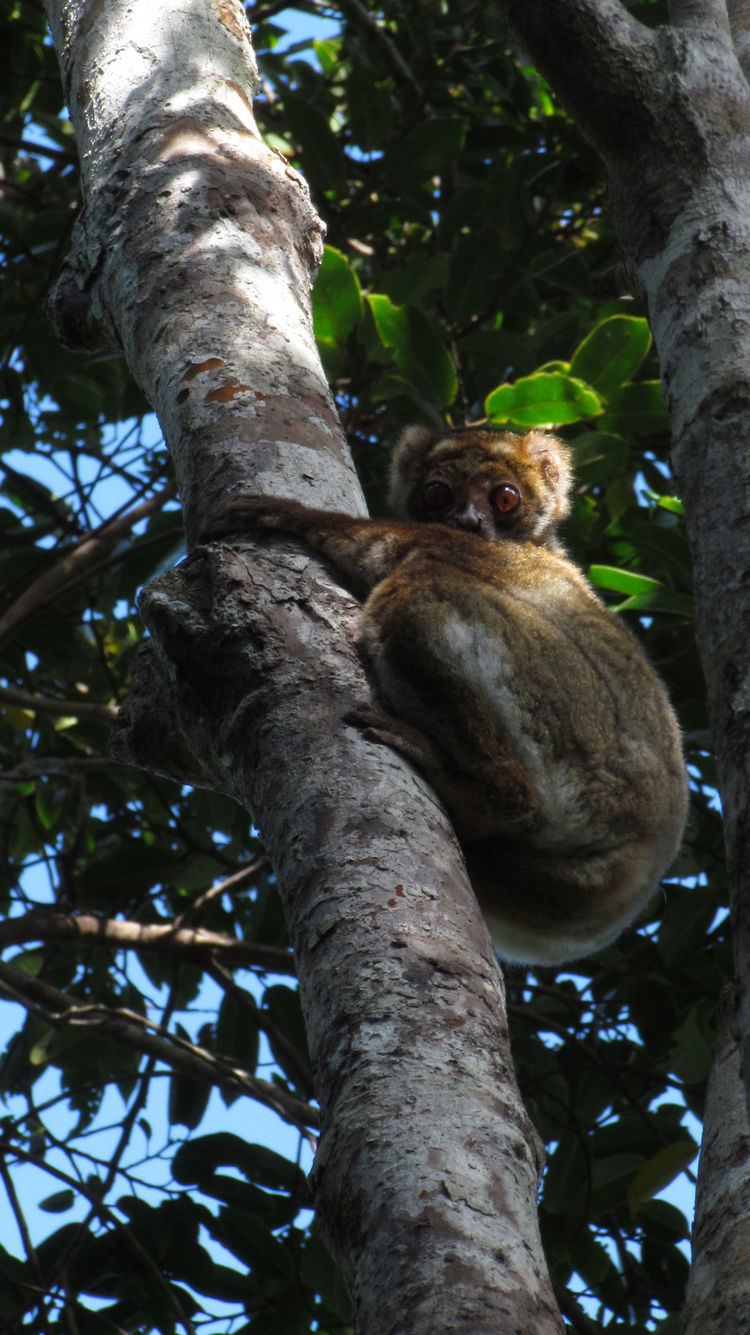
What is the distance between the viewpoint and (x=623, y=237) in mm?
2910

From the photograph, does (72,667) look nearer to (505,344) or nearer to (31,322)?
(31,322)

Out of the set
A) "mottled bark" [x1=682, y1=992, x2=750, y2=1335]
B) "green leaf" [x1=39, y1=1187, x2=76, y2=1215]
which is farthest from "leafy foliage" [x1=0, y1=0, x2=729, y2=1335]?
"mottled bark" [x1=682, y1=992, x2=750, y2=1335]

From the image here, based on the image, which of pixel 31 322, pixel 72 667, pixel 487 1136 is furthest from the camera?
pixel 72 667

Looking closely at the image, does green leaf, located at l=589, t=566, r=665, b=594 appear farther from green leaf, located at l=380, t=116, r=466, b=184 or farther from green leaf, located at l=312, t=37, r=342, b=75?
green leaf, located at l=312, t=37, r=342, b=75

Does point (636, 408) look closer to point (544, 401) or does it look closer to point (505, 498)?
point (544, 401)

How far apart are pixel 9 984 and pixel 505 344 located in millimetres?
2973

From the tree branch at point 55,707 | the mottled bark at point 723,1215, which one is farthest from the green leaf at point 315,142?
the mottled bark at point 723,1215

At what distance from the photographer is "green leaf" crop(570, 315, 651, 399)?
4824 millimetres

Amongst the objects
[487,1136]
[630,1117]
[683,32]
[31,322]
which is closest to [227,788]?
[487,1136]

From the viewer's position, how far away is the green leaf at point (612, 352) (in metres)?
4.82

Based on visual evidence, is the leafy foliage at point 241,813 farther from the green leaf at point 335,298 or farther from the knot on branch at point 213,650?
the knot on branch at point 213,650

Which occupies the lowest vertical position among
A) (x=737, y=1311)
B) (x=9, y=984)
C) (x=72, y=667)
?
(x=737, y=1311)

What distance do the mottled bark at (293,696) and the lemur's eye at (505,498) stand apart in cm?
192

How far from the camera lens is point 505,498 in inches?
204
